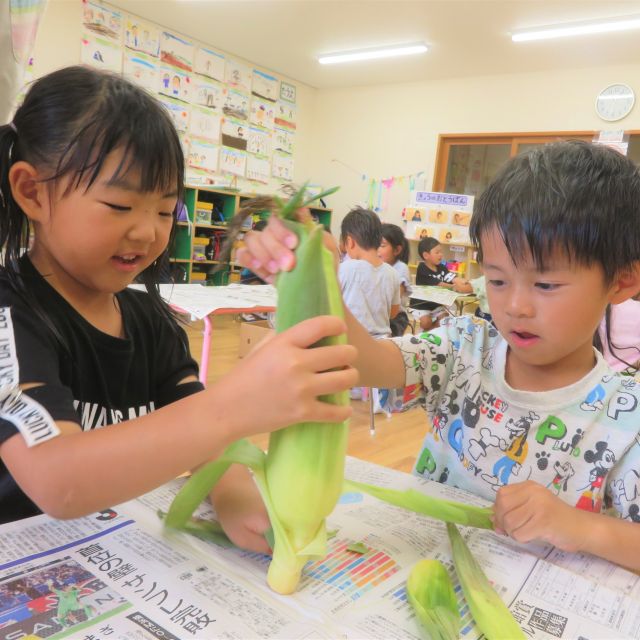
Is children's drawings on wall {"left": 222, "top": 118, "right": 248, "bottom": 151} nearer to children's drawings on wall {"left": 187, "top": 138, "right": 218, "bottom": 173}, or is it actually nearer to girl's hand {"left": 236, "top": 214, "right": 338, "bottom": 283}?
children's drawings on wall {"left": 187, "top": 138, "right": 218, "bottom": 173}

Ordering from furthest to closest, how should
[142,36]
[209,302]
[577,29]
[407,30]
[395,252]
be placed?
[142,36]
[407,30]
[577,29]
[395,252]
[209,302]

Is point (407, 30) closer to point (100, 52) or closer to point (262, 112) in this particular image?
point (262, 112)

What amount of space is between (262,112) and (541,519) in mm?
6117

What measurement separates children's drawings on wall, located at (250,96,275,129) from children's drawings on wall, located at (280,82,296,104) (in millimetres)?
228

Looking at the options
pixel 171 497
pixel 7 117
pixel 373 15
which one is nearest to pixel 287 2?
pixel 373 15

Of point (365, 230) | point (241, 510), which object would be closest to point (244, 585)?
point (241, 510)

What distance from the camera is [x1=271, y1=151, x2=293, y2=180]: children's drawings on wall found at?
632 cm

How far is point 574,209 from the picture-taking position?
70 centimetres

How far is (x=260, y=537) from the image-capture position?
1.83 feet

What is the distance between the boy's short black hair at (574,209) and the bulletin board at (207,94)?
13.8 feet

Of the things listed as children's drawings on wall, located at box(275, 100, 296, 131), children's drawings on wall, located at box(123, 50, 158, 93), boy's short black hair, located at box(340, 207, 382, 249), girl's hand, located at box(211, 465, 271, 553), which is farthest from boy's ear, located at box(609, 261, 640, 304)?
children's drawings on wall, located at box(275, 100, 296, 131)

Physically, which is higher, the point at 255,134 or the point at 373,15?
the point at 373,15

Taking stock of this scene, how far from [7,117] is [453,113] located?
5677 mm

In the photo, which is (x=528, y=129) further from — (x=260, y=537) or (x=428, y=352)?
(x=260, y=537)
